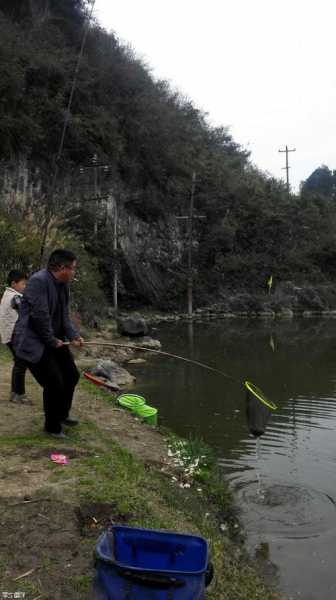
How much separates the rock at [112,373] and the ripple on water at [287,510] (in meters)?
4.92

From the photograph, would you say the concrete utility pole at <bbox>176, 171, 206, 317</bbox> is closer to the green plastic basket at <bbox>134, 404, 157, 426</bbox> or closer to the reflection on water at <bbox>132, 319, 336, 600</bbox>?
the reflection on water at <bbox>132, 319, 336, 600</bbox>

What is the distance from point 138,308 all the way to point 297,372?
1596 centimetres

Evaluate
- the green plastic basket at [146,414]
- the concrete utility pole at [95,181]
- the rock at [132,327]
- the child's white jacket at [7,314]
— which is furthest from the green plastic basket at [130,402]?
the concrete utility pole at [95,181]

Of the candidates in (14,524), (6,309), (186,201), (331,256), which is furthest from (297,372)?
(331,256)

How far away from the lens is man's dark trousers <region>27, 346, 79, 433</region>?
184 inches

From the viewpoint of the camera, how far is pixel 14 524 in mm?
3322

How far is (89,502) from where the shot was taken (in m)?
3.68

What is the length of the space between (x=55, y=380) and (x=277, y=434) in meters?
4.13

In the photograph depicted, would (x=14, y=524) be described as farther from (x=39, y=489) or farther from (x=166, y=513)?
(x=166, y=513)

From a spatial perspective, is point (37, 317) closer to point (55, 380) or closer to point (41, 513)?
point (55, 380)

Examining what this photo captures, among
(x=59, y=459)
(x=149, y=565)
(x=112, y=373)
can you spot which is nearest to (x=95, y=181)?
(x=112, y=373)

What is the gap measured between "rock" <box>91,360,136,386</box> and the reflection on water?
0.38 metres

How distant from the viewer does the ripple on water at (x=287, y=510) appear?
457 centimetres

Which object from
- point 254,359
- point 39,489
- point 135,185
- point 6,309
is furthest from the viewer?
point 135,185
